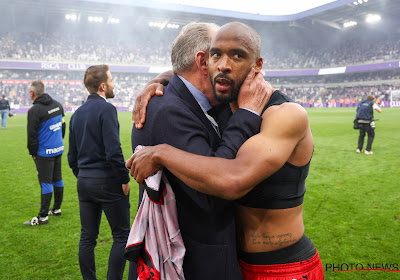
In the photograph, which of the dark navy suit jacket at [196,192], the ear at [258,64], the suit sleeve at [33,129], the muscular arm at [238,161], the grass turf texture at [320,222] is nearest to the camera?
the muscular arm at [238,161]

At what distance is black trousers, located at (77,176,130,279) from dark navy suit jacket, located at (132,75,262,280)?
2.03 metres

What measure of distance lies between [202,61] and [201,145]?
620 millimetres

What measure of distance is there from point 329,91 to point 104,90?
55682 millimetres

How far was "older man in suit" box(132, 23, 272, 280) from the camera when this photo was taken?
5.33ft

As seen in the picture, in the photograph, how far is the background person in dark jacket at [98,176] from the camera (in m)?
3.62

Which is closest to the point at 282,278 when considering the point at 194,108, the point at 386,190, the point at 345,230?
the point at 194,108

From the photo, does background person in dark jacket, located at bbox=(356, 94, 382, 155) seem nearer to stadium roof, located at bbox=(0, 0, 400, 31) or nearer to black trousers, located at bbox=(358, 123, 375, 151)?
black trousers, located at bbox=(358, 123, 375, 151)

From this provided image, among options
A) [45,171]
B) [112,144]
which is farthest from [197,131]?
[45,171]

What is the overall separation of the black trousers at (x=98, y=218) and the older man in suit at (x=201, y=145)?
1.96 m

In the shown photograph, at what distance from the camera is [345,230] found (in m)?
5.37

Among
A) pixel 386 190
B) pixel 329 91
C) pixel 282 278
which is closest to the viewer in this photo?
pixel 282 278

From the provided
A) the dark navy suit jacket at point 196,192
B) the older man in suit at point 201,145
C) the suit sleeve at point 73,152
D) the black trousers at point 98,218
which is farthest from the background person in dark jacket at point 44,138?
the dark navy suit jacket at point 196,192

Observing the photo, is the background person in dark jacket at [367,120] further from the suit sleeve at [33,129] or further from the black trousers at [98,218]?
the suit sleeve at [33,129]

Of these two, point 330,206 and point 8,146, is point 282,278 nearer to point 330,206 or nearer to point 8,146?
point 330,206
